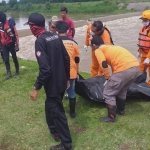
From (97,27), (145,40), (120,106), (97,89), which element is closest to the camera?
(120,106)

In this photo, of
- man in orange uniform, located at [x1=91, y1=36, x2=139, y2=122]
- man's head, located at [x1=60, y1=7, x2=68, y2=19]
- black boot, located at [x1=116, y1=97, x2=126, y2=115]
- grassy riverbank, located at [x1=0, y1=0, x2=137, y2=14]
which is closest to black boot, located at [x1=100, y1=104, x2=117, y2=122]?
man in orange uniform, located at [x1=91, y1=36, x2=139, y2=122]

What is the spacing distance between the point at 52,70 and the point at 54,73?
53 millimetres

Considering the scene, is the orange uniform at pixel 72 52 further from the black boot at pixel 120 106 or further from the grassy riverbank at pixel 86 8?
the grassy riverbank at pixel 86 8

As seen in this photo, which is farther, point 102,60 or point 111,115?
point 111,115

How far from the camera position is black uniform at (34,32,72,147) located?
330cm

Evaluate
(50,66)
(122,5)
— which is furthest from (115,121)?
(122,5)

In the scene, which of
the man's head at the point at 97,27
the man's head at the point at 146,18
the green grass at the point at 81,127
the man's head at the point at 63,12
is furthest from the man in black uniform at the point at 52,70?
the man's head at the point at 63,12

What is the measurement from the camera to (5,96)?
591 centimetres

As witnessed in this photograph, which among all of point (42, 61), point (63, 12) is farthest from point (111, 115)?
point (63, 12)

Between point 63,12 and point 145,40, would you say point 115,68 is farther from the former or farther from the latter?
point 63,12

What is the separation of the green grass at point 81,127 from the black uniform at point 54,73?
0.54m

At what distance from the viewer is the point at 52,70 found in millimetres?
3404

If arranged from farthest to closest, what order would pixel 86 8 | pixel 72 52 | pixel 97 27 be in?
pixel 86 8
pixel 97 27
pixel 72 52

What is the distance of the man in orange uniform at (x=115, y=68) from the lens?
422 centimetres
